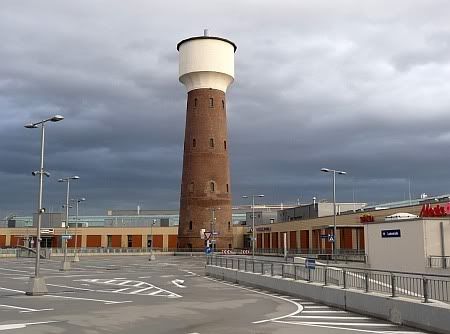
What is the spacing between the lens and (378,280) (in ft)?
56.1

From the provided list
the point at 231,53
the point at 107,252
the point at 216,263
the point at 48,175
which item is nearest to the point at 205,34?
the point at 231,53

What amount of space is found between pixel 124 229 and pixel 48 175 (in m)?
89.4

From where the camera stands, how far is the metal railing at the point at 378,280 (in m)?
14.8

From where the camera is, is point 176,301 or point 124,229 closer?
point 176,301

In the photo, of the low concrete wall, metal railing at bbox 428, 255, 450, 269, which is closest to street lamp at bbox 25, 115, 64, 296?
the low concrete wall

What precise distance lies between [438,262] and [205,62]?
185ft

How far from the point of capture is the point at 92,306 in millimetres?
19344

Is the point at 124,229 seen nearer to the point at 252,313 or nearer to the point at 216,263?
the point at 216,263

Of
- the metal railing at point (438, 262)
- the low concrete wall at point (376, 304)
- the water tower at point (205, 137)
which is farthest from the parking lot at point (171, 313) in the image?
the water tower at point (205, 137)

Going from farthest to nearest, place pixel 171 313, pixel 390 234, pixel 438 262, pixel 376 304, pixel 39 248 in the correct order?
pixel 390 234 < pixel 438 262 < pixel 39 248 < pixel 171 313 < pixel 376 304

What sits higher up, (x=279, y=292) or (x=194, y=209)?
(x=194, y=209)

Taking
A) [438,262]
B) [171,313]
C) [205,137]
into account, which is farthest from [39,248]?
[205,137]

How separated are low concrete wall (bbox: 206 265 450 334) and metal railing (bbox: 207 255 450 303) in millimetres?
322

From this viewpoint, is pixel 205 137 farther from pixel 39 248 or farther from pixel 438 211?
pixel 39 248
